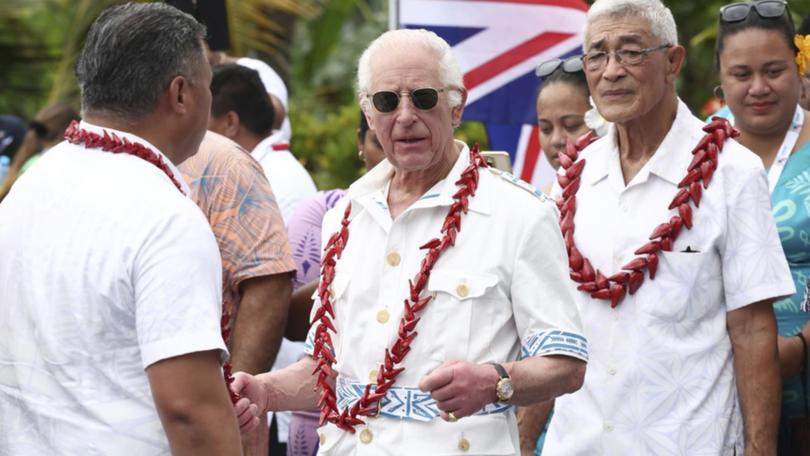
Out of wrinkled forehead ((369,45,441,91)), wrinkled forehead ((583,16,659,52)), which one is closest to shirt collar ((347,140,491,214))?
wrinkled forehead ((369,45,441,91))

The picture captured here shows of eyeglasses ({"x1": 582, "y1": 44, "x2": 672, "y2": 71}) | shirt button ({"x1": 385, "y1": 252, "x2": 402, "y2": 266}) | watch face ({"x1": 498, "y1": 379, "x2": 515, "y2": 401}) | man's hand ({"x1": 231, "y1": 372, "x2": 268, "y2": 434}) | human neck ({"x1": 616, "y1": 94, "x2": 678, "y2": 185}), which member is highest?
eyeglasses ({"x1": 582, "y1": 44, "x2": 672, "y2": 71})

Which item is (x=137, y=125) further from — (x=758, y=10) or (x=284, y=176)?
(x=284, y=176)

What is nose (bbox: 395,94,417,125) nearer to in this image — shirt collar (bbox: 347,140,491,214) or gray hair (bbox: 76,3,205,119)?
shirt collar (bbox: 347,140,491,214)

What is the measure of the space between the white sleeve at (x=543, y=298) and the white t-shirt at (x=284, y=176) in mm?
2983

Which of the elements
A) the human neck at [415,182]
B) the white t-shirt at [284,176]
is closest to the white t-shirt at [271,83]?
the white t-shirt at [284,176]

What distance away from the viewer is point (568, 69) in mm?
6340

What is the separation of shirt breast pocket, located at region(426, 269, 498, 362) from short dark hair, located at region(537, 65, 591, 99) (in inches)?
93.5

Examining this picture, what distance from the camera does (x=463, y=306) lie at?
4.10 metres

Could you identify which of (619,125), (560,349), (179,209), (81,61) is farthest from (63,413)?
(619,125)

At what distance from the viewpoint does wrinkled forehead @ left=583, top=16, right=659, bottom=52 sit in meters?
5.05

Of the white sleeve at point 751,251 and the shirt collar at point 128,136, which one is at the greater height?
the shirt collar at point 128,136

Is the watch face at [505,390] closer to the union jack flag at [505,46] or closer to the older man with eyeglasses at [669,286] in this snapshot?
the older man with eyeglasses at [669,286]

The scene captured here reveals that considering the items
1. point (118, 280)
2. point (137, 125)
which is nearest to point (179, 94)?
point (137, 125)

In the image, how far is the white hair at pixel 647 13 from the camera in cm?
507
